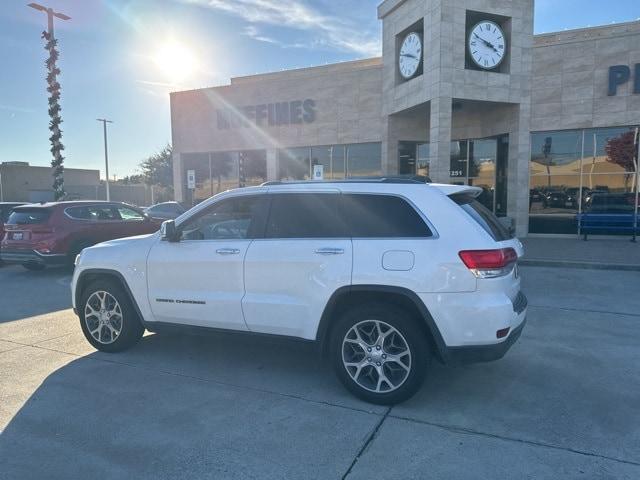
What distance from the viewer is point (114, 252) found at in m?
5.03

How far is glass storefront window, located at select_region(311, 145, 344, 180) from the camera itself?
1920cm

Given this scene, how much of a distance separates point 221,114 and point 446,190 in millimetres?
19037

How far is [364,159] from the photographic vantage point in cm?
1872

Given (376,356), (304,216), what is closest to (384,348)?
(376,356)

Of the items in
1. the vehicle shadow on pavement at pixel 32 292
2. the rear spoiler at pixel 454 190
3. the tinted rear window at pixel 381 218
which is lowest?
the vehicle shadow on pavement at pixel 32 292

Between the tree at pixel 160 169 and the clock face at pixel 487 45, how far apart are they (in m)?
51.2

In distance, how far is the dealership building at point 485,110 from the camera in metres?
14.3

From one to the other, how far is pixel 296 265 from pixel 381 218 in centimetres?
82

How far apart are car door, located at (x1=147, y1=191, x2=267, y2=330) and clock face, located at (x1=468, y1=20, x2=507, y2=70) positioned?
40.8 ft

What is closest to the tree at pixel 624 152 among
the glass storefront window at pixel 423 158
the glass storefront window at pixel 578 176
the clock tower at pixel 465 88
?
the glass storefront window at pixel 578 176

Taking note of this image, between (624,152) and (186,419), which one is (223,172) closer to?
(624,152)

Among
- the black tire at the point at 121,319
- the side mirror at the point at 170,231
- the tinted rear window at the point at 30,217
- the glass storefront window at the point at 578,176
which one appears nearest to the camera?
the side mirror at the point at 170,231

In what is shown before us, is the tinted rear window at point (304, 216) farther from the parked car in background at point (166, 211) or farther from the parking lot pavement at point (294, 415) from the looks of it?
the parked car in background at point (166, 211)

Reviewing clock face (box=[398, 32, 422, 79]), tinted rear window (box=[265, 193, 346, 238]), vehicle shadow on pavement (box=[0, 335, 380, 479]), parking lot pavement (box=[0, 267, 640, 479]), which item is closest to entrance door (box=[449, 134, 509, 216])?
clock face (box=[398, 32, 422, 79])
